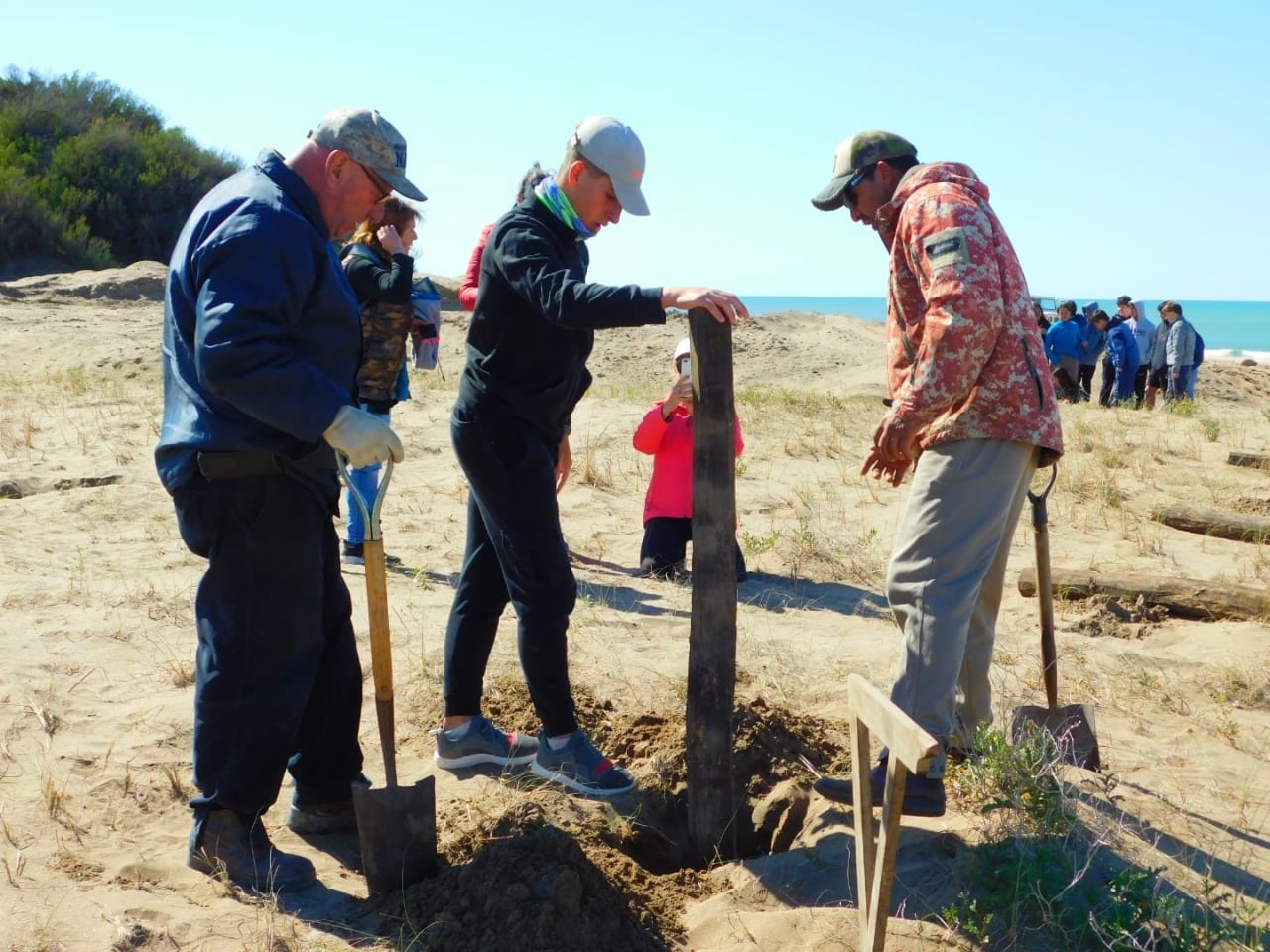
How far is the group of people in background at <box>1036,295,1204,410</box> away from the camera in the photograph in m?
17.1

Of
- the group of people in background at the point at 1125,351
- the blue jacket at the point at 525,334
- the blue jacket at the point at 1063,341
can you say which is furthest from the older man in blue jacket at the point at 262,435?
the blue jacket at the point at 1063,341

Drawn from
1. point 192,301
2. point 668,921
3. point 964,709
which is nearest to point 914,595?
point 964,709

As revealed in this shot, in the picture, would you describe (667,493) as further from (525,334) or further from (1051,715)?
(525,334)

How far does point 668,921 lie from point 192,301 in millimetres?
2181

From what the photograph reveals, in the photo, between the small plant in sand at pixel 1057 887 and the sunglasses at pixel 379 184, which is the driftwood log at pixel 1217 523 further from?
the sunglasses at pixel 379 184

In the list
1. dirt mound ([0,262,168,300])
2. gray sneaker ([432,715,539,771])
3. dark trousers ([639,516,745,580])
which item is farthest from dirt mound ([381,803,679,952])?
dirt mound ([0,262,168,300])

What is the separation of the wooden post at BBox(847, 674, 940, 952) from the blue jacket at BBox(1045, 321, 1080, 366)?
1503cm

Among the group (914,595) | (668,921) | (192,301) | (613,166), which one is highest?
(613,166)

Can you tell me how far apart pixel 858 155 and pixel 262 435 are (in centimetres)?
202

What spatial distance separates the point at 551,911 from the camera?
3.34 metres

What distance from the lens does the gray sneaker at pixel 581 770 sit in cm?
410

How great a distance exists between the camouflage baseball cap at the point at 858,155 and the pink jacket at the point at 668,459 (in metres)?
3.10

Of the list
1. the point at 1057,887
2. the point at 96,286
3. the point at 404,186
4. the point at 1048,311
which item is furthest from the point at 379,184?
the point at 1048,311

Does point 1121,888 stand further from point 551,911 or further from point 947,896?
point 551,911
